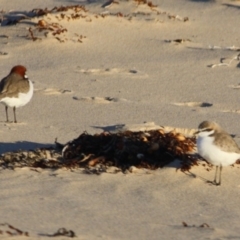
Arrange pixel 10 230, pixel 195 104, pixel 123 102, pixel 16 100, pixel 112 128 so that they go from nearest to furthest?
pixel 10 230 < pixel 112 128 < pixel 16 100 < pixel 123 102 < pixel 195 104

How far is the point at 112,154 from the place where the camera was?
788 cm

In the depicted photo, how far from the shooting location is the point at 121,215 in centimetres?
653

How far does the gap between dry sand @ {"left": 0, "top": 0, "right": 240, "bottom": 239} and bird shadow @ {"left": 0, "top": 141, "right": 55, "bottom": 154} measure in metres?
0.02

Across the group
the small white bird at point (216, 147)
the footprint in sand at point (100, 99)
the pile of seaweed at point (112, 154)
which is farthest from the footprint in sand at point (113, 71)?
the small white bird at point (216, 147)

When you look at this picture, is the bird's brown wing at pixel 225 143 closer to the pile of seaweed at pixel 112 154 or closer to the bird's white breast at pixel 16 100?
the pile of seaweed at pixel 112 154

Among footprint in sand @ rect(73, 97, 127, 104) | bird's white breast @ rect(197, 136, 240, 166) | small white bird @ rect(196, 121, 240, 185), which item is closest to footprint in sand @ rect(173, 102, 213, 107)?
footprint in sand @ rect(73, 97, 127, 104)

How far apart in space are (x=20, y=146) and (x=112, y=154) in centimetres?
112

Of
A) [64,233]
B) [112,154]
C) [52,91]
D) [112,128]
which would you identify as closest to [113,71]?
[52,91]

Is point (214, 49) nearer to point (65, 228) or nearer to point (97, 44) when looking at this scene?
point (97, 44)

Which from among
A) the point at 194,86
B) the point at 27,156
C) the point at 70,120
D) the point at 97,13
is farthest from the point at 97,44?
the point at 27,156

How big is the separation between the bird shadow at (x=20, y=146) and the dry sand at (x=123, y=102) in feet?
0.06

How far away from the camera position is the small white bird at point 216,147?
7.36m

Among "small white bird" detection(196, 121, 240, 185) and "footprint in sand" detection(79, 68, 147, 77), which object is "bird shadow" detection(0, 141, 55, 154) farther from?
"footprint in sand" detection(79, 68, 147, 77)

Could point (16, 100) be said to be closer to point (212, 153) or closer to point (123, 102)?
point (123, 102)
